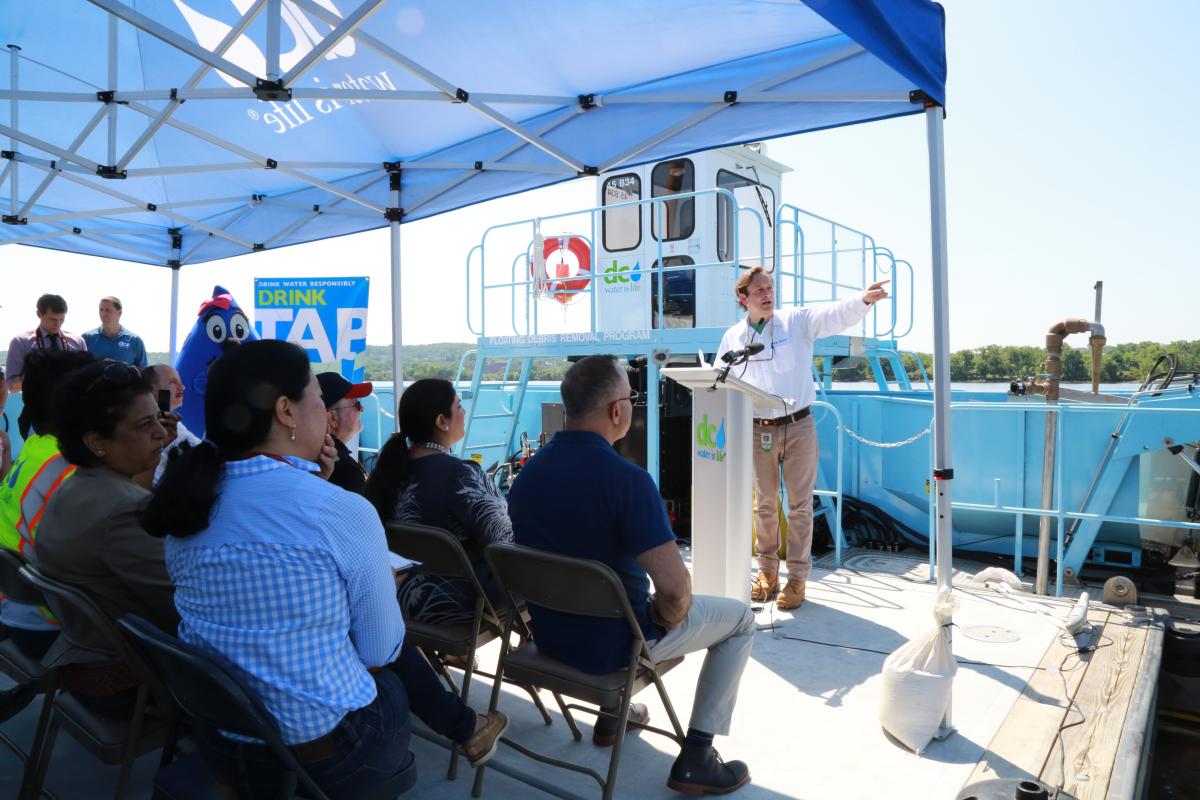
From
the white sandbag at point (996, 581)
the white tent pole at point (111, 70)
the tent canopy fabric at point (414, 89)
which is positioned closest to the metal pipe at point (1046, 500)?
the white sandbag at point (996, 581)

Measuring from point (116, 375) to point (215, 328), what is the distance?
1907 mm

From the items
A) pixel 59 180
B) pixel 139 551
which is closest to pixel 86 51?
pixel 59 180

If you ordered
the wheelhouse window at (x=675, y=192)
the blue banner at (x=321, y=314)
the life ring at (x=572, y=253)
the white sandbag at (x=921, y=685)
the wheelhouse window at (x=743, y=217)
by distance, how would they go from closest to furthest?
the white sandbag at (x=921, y=685), the blue banner at (x=321, y=314), the wheelhouse window at (x=675, y=192), the wheelhouse window at (x=743, y=217), the life ring at (x=572, y=253)

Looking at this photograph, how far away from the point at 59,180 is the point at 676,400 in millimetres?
5306

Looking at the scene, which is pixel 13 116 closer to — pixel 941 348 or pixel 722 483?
pixel 722 483

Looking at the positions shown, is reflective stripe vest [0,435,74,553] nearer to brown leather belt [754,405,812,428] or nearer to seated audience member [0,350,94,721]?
seated audience member [0,350,94,721]

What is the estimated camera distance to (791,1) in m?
3.28

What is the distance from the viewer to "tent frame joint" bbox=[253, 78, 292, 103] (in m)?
3.62

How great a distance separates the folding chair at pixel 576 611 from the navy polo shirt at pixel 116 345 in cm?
518

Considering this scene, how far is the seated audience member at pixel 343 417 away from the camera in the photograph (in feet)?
9.78

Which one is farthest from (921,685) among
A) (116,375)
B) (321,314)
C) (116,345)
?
(116,345)

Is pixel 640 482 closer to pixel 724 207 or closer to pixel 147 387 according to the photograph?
pixel 147 387

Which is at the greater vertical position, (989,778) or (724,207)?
(724,207)

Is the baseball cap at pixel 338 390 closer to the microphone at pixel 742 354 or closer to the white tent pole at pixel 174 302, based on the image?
the microphone at pixel 742 354
